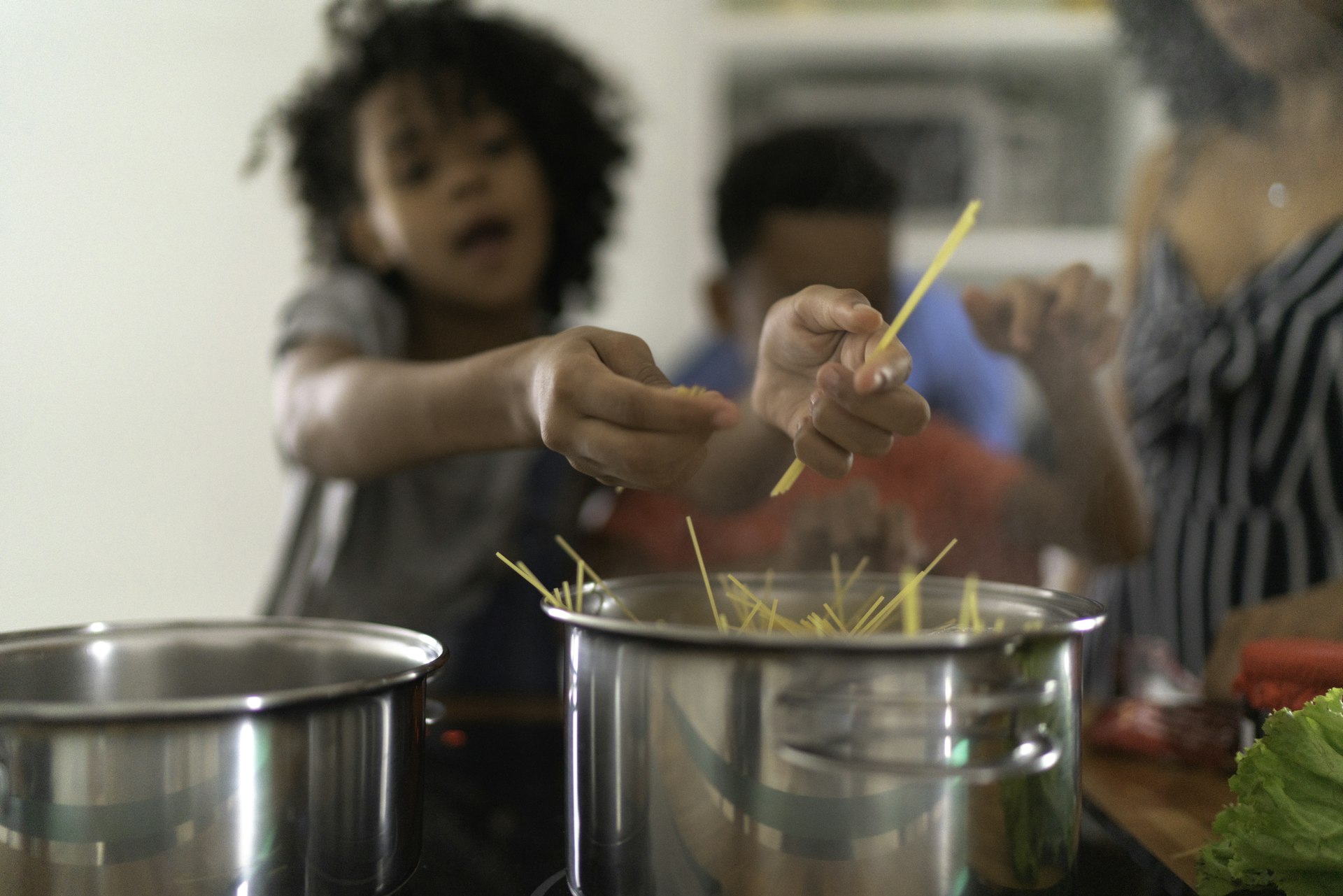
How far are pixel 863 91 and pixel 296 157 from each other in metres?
0.93

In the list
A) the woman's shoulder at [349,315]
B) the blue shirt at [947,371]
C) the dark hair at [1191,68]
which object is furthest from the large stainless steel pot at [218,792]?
the dark hair at [1191,68]

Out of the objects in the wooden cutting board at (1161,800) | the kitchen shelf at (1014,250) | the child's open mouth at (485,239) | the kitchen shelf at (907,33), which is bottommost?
the wooden cutting board at (1161,800)

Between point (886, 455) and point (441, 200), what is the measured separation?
55cm

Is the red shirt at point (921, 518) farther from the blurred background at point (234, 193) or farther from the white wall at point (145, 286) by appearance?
the white wall at point (145, 286)

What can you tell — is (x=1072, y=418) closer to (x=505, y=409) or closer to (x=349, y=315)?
(x=505, y=409)

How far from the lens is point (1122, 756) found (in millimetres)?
756

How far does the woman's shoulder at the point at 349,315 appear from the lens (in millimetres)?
923

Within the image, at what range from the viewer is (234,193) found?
1578mm

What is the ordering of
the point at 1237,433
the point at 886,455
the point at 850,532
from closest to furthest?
the point at 886,455
the point at 850,532
the point at 1237,433

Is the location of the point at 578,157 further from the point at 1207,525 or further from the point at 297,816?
the point at 297,816

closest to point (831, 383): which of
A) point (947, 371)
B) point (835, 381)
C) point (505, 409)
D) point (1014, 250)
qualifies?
point (835, 381)

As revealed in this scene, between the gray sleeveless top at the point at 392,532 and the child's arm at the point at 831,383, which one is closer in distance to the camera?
the child's arm at the point at 831,383

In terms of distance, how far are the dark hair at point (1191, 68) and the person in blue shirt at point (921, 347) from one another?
1.06 ft

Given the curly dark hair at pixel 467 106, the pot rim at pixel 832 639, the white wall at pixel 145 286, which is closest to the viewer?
the pot rim at pixel 832 639
